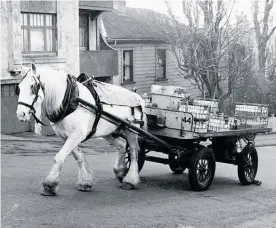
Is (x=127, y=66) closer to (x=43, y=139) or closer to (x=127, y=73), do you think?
(x=127, y=73)

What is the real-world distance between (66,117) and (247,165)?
446cm

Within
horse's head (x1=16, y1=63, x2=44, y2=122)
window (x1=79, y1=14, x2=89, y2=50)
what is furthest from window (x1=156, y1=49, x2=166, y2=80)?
horse's head (x1=16, y1=63, x2=44, y2=122)

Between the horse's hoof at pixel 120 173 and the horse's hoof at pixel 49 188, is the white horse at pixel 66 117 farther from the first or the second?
the horse's hoof at pixel 120 173

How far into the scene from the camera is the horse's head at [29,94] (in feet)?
28.6

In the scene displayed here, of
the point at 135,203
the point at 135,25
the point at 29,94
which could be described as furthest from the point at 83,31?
the point at 29,94

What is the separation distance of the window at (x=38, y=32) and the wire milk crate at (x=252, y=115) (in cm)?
1206

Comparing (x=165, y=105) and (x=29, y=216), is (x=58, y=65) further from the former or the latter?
(x=29, y=216)

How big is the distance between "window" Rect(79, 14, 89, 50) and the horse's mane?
58.5 feet

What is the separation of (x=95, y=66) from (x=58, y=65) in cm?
353

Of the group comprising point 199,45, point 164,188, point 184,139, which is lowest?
point 164,188

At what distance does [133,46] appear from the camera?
31297 mm

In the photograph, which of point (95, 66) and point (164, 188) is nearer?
point (164, 188)

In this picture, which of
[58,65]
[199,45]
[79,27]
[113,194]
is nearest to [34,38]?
[58,65]

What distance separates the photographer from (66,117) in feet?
30.6
